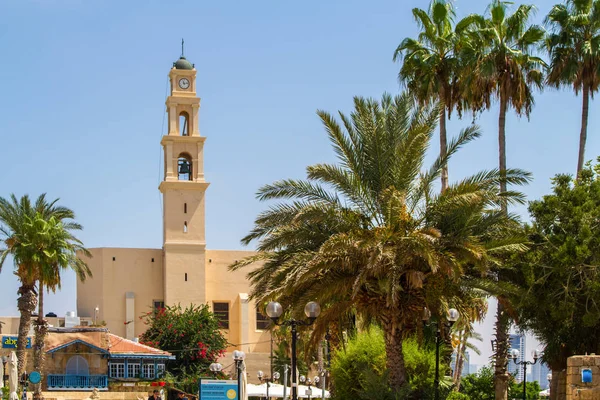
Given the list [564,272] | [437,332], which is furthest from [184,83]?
[437,332]

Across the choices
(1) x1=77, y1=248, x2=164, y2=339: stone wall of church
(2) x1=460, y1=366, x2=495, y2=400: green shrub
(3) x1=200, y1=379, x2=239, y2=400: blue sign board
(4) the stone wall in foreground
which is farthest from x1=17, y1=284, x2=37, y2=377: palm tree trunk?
(4) the stone wall in foreground

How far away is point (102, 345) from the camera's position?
46.4 meters

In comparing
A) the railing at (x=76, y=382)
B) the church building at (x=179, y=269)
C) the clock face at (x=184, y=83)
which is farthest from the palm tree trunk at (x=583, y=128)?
the clock face at (x=184, y=83)

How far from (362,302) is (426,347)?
3.96 m

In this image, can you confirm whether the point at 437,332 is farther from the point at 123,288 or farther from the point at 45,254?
the point at 123,288

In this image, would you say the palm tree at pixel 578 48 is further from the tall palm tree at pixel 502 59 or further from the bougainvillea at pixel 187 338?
the bougainvillea at pixel 187 338

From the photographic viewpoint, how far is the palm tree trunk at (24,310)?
3747 centimetres

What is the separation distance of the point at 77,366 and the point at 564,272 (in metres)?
27.3

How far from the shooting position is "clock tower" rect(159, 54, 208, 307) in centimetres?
5581

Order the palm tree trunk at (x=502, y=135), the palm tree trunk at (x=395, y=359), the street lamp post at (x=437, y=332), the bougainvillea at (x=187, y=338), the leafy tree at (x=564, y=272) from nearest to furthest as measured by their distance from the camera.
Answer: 1. the street lamp post at (x=437, y=332)
2. the palm tree trunk at (x=395, y=359)
3. the leafy tree at (x=564, y=272)
4. the palm tree trunk at (x=502, y=135)
5. the bougainvillea at (x=187, y=338)

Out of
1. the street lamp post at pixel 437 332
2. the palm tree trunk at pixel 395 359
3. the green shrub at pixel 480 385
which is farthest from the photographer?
the green shrub at pixel 480 385

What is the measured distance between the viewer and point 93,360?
151 ft

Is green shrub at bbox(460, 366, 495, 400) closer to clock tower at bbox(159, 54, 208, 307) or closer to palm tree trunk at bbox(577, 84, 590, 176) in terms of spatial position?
palm tree trunk at bbox(577, 84, 590, 176)

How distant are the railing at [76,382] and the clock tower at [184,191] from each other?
10546 millimetres
